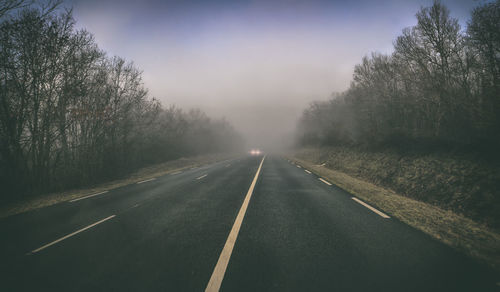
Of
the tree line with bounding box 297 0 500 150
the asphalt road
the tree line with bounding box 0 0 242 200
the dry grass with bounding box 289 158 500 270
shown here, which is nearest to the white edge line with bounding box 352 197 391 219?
the asphalt road

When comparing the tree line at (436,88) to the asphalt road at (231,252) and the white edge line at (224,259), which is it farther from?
the white edge line at (224,259)

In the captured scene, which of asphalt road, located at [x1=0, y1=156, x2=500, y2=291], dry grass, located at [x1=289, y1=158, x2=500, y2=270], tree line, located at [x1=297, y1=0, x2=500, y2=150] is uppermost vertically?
tree line, located at [x1=297, y1=0, x2=500, y2=150]

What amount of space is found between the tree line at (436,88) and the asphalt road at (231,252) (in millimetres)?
7728

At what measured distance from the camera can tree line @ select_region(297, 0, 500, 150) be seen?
8.12 metres

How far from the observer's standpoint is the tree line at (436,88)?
812 centimetres

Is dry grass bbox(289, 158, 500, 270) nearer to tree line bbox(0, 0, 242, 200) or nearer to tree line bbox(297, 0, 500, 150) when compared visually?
tree line bbox(297, 0, 500, 150)

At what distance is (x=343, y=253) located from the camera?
3117mm

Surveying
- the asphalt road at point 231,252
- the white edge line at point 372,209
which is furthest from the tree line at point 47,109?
the white edge line at point 372,209

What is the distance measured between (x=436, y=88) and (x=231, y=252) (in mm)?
15543

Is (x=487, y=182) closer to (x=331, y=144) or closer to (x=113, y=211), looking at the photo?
(x=113, y=211)

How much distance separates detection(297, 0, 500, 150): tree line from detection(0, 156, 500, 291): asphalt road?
25.4 feet

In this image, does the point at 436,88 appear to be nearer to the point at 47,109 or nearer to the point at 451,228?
the point at 451,228

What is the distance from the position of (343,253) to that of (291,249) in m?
0.88

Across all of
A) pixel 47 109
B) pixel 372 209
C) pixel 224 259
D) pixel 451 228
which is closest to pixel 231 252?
pixel 224 259
